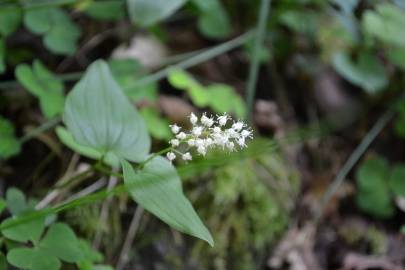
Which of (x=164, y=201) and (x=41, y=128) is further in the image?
(x=41, y=128)

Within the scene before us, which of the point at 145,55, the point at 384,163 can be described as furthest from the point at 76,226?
the point at 384,163

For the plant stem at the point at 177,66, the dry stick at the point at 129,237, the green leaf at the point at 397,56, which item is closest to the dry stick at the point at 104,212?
the dry stick at the point at 129,237

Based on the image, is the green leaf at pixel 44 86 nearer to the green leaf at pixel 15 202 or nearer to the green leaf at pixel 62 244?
the green leaf at pixel 15 202

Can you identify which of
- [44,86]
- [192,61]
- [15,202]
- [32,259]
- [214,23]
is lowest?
[32,259]

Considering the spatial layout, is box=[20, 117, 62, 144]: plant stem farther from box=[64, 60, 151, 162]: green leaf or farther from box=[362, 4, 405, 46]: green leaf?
box=[362, 4, 405, 46]: green leaf

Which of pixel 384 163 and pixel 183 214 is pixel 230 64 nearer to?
pixel 384 163

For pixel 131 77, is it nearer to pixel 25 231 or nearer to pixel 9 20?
pixel 9 20

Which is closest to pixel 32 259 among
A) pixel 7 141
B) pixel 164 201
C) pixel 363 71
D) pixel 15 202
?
pixel 15 202
